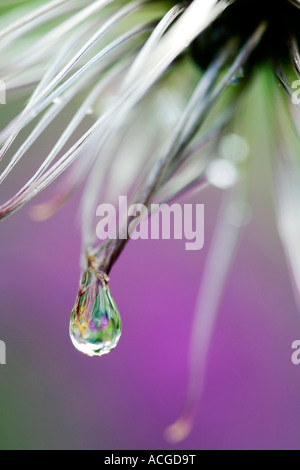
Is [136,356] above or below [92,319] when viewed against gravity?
above

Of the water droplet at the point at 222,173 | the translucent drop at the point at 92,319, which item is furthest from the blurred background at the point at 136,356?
the translucent drop at the point at 92,319

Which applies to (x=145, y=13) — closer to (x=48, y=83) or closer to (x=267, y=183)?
(x=48, y=83)

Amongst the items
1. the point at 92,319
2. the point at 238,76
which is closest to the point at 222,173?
the point at 238,76

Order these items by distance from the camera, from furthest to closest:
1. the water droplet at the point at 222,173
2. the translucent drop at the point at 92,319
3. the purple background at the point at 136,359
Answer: the purple background at the point at 136,359, the water droplet at the point at 222,173, the translucent drop at the point at 92,319

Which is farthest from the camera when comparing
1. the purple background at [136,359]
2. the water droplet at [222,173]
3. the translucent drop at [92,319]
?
the purple background at [136,359]

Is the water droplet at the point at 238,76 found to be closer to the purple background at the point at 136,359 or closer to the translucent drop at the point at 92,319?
the translucent drop at the point at 92,319

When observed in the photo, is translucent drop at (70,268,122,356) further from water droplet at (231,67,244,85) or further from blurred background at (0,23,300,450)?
blurred background at (0,23,300,450)

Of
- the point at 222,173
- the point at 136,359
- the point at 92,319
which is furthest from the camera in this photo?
the point at 136,359

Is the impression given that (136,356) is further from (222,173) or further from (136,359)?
(222,173)

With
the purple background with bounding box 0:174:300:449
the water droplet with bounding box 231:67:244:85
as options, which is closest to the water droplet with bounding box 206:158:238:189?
the water droplet with bounding box 231:67:244:85

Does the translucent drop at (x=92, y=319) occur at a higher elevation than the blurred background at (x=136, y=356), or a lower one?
lower
